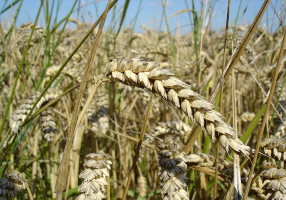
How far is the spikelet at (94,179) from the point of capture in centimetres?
60

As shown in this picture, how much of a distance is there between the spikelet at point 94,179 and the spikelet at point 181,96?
234 mm

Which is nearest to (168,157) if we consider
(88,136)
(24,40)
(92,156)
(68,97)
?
(92,156)

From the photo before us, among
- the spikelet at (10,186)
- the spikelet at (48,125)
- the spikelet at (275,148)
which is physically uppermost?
the spikelet at (48,125)

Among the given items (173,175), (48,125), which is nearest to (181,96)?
(173,175)

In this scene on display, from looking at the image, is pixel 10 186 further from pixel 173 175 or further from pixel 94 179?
pixel 173 175

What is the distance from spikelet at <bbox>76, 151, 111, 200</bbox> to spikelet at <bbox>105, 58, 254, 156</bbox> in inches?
9.2

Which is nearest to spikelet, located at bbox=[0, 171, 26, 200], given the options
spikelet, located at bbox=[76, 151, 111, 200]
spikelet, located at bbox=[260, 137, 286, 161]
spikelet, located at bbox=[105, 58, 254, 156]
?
spikelet, located at bbox=[76, 151, 111, 200]

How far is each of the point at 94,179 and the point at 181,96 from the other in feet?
1.10

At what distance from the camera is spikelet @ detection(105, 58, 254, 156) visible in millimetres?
421

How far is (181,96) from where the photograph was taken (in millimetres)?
471

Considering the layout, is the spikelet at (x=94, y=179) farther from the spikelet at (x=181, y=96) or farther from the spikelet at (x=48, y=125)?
the spikelet at (x=48, y=125)

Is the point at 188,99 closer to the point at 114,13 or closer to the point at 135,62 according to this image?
the point at 135,62

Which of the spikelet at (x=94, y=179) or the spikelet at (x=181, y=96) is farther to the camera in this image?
the spikelet at (x=94, y=179)

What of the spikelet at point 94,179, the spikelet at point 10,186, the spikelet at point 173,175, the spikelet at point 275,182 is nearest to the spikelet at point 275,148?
the spikelet at point 275,182
